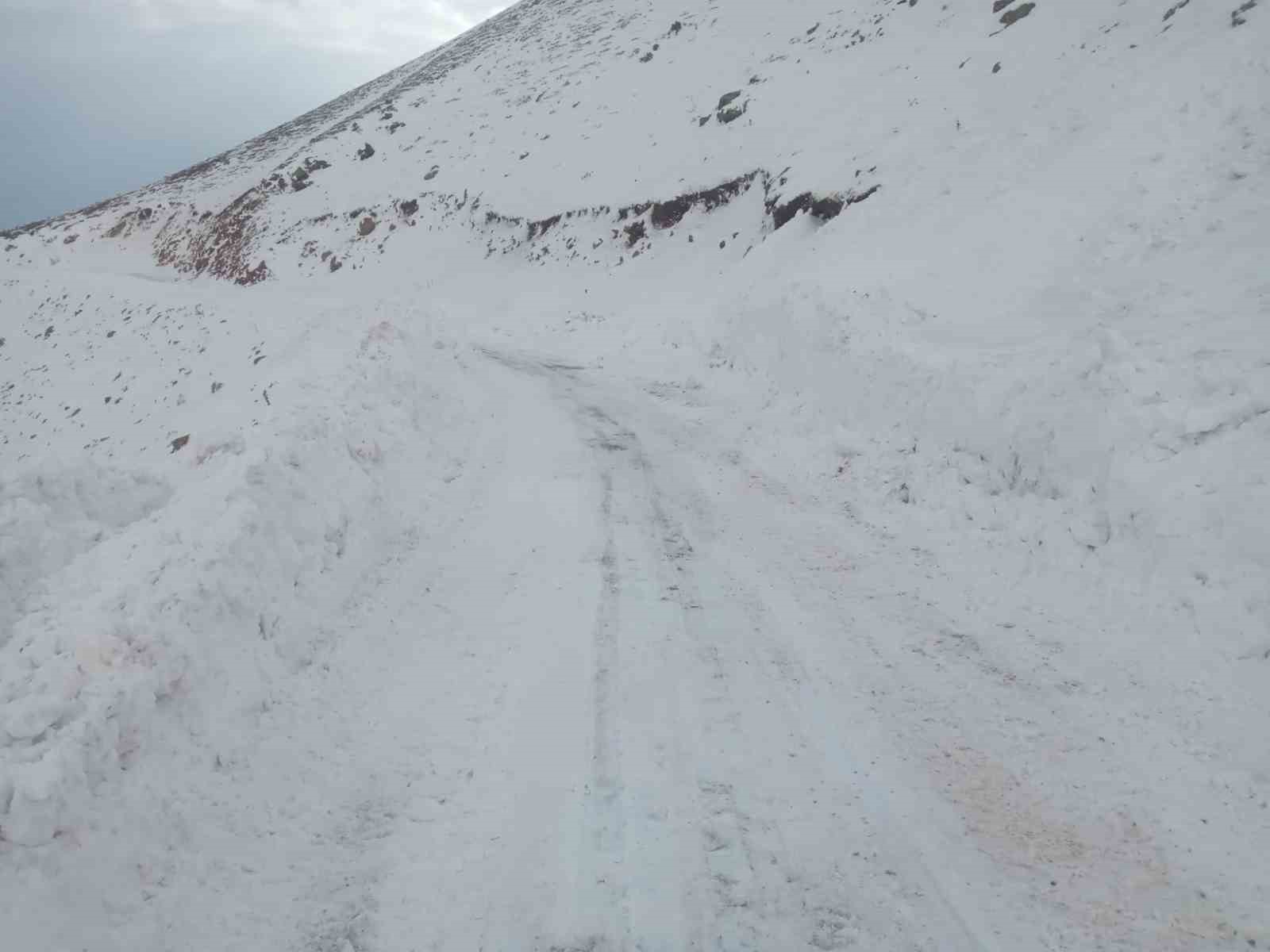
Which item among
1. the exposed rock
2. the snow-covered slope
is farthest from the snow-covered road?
the exposed rock

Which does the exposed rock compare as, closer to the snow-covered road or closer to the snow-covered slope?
the snow-covered slope

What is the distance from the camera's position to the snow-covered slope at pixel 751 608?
3406 millimetres

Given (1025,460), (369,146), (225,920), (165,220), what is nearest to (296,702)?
(225,920)

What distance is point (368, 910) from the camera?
3.40m

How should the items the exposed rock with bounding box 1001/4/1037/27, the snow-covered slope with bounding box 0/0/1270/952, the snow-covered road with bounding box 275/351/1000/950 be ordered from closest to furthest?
the snow-covered road with bounding box 275/351/1000/950 → the snow-covered slope with bounding box 0/0/1270/952 → the exposed rock with bounding box 1001/4/1037/27

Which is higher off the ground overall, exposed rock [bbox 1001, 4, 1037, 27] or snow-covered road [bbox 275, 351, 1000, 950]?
exposed rock [bbox 1001, 4, 1037, 27]

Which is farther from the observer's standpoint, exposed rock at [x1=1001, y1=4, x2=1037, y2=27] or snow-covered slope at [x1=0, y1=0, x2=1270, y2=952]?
exposed rock at [x1=1001, y1=4, x2=1037, y2=27]

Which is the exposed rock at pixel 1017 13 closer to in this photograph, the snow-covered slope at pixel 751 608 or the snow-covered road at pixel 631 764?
the snow-covered slope at pixel 751 608

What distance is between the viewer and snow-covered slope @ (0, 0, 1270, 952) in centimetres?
341

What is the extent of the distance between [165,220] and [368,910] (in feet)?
187

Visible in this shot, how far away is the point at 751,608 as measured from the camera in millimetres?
5715

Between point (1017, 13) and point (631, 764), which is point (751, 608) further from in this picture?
point (1017, 13)

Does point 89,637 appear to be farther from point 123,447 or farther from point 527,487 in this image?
point 123,447

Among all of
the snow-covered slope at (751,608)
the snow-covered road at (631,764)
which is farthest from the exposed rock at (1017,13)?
the snow-covered road at (631,764)
